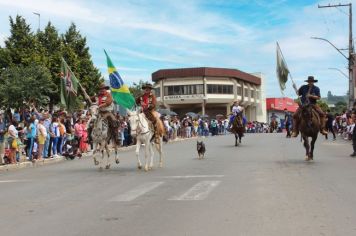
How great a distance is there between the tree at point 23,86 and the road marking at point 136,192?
2312 centimetres

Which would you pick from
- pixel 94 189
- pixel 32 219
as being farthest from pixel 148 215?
pixel 94 189

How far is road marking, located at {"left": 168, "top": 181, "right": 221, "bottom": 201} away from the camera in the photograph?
1020 centimetres

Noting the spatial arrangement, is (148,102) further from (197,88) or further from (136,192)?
(197,88)

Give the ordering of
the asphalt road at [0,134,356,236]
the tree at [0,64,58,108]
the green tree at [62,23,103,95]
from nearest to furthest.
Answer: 1. the asphalt road at [0,134,356,236]
2. the tree at [0,64,58,108]
3. the green tree at [62,23,103,95]

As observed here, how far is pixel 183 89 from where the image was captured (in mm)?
99188

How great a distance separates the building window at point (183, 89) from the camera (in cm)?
9900

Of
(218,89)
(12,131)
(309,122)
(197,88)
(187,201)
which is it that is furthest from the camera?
Answer: (218,89)

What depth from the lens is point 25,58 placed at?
46375mm

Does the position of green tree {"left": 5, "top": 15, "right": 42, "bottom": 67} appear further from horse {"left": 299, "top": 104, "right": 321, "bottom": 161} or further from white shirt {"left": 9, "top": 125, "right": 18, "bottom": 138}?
horse {"left": 299, "top": 104, "right": 321, "bottom": 161}

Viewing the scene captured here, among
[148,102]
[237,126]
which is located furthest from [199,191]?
[237,126]

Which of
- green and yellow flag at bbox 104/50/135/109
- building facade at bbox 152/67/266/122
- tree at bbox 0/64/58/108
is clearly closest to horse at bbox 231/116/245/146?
green and yellow flag at bbox 104/50/135/109

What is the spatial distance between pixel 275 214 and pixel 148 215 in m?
2.00

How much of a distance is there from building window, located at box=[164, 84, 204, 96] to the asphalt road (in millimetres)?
82864

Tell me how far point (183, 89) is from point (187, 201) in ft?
294
